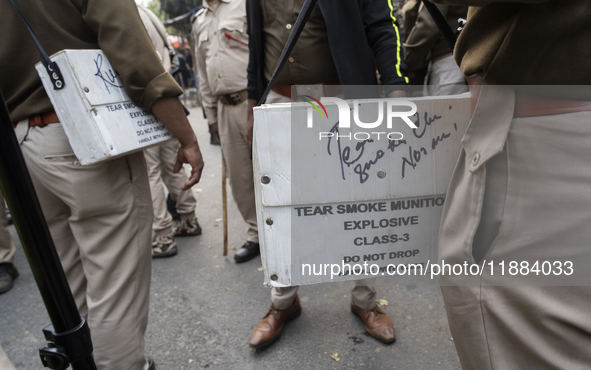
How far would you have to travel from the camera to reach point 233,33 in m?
2.90

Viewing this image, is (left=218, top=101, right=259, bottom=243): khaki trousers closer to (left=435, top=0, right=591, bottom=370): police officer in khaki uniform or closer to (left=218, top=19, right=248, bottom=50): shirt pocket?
(left=218, top=19, right=248, bottom=50): shirt pocket

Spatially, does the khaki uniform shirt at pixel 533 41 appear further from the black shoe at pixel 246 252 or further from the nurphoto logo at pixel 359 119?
the black shoe at pixel 246 252

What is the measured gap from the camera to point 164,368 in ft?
6.68

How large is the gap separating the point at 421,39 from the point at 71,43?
2.55 metres

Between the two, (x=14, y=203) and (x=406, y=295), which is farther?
(x=406, y=295)

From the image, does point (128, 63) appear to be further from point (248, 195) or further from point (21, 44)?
point (248, 195)

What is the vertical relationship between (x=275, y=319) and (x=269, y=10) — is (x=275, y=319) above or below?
below

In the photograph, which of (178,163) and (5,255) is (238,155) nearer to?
(178,163)

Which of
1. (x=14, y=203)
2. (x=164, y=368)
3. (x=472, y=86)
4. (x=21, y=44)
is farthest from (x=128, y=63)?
(x=164, y=368)

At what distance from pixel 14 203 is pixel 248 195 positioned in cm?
229

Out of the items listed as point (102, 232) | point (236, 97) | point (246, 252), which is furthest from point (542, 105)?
point (246, 252)

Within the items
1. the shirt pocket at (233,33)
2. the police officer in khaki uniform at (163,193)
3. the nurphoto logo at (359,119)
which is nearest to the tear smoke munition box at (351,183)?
the nurphoto logo at (359,119)

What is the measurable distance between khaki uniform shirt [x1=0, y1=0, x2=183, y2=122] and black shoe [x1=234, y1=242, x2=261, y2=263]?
1845 mm

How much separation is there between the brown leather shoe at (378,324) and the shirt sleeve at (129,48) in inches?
61.0
